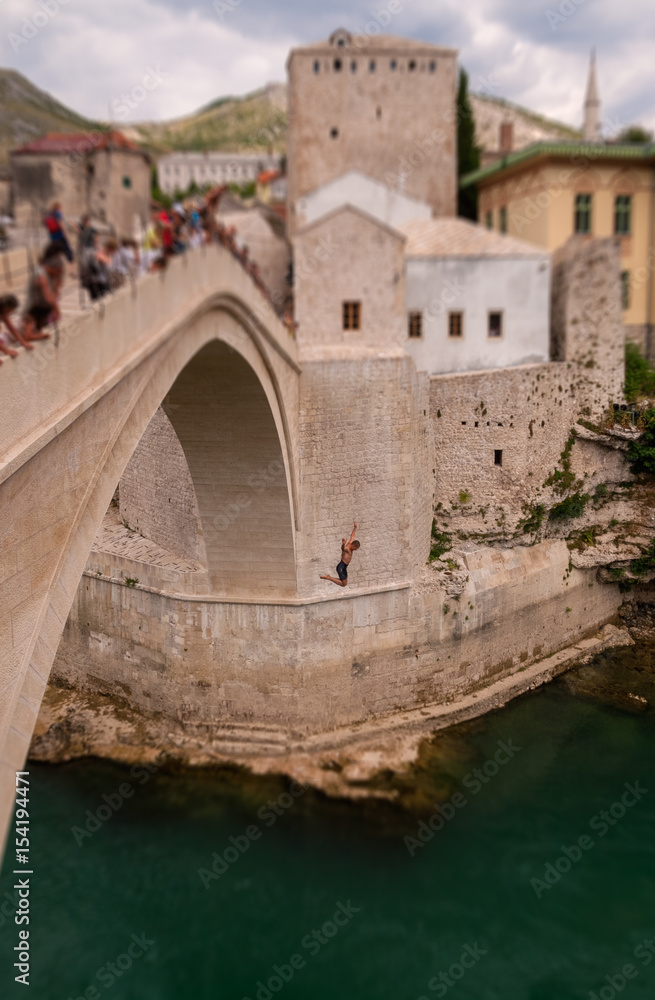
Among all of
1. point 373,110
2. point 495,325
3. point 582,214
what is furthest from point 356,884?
point 373,110

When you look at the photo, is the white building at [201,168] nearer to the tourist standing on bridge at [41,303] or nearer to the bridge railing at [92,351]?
the bridge railing at [92,351]

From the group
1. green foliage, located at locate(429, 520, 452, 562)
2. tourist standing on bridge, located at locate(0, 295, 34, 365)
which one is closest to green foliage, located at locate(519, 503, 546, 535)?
green foliage, located at locate(429, 520, 452, 562)

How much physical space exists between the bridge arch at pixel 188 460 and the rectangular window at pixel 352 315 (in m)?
4.01

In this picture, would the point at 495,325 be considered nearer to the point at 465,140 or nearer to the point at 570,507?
the point at 570,507

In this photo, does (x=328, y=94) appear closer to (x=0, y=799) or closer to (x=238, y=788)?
Answer: (x=238, y=788)

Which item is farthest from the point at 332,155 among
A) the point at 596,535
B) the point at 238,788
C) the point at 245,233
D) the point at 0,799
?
the point at 0,799

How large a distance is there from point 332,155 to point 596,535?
45.1ft

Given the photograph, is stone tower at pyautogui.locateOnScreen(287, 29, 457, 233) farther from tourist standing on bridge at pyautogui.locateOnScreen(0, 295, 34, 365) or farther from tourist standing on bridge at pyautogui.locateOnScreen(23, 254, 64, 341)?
tourist standing on bridge at pyautogui.locateOnScreen(0, 295, 34, 365)

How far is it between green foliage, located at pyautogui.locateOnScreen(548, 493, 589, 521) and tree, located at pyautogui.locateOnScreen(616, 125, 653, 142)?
14346mm

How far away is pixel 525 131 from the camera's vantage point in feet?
264

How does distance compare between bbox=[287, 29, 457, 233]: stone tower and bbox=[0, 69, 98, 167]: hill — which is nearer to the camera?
bbox=[287, 29, 457, 233]: stone tower

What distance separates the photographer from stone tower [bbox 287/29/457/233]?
849 inches

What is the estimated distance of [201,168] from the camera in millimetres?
70250

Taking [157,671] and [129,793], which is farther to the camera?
[157,671]
